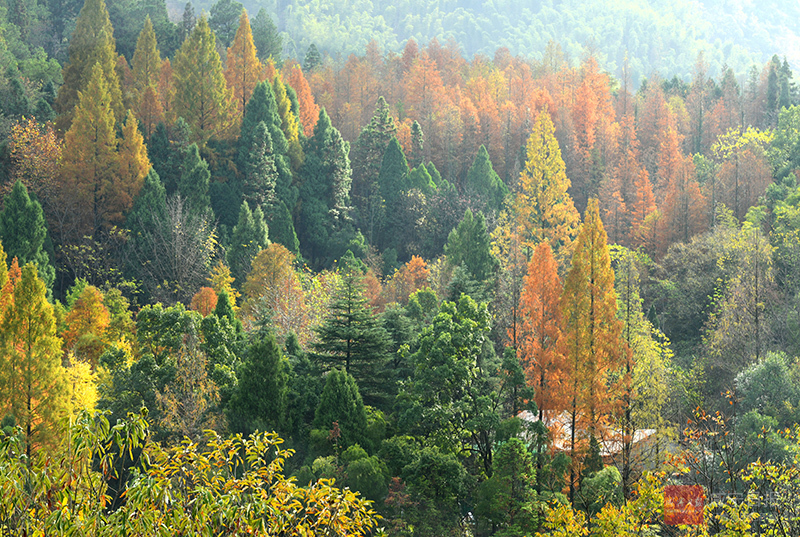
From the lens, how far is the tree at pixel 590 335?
1094 inches

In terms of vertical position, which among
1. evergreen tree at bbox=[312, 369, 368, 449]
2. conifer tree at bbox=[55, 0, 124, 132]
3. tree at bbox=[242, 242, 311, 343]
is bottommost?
evergreen tree at bbox=[312, 369, 368, 449]

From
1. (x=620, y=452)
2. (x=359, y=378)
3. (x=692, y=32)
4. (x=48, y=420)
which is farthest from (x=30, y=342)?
(x=692, y=32)

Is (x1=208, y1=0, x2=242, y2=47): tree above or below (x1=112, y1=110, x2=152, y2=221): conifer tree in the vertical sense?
above

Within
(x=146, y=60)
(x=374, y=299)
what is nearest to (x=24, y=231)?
(x=374, y=299)

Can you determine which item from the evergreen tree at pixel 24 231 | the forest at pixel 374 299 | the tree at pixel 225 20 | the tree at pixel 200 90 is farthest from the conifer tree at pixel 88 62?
the tree at pixel 225 20

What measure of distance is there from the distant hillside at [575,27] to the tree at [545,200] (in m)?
95.2

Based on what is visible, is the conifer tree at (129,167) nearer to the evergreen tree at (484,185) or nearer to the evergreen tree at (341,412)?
the evergreen tree at (484,185)

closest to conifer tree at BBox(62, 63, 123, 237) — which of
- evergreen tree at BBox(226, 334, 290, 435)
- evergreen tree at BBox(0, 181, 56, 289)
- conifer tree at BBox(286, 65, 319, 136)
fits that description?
evergreen tree at BBox(0, 181, 56, 289)

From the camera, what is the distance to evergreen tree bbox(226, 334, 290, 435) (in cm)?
2753

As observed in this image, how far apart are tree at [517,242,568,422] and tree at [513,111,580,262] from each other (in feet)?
54.1

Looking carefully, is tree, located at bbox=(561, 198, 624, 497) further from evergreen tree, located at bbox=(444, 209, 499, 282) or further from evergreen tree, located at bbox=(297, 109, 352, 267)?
evergreen tree, located at bbox=(297, 109, 352, 267)

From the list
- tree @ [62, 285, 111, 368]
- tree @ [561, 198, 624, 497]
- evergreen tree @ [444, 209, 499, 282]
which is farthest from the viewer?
evergreen tree @ [444, 209, 499, 282]

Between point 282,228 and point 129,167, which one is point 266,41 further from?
point 129,167

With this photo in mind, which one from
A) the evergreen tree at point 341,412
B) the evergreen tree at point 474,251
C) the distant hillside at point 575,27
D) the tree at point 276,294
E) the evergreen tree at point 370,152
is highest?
the distant hillside at point 575,27
